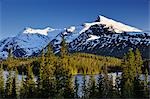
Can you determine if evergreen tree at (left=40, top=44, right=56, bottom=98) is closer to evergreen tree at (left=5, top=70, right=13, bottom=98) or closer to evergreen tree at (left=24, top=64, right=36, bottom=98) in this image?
evergreen tree at (left=24, top=64, right=36, bottom=98)

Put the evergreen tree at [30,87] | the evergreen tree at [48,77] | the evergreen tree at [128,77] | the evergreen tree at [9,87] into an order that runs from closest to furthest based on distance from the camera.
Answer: the evergreen tree at [48,77]
the evergreen tree at [128,77]
the evergreen tree at [30,87]
the evergreen tree at [9,87]

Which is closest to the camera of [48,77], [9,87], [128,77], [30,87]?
[48,77]

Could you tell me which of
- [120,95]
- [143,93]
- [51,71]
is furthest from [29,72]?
[143,93]

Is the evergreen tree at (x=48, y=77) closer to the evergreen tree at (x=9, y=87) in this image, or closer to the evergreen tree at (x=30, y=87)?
the evergreen tree at (x=30, y=87)

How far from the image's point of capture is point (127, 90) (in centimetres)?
4903

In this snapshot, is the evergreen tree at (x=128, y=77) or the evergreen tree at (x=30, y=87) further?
the evergreen tree at (x=30, y=87)

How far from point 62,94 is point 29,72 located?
9.72 m

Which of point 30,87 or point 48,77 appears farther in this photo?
point 30,87

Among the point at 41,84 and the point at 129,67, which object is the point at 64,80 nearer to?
the point at 41,84

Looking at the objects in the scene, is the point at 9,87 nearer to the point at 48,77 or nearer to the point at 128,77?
the point at 48,77

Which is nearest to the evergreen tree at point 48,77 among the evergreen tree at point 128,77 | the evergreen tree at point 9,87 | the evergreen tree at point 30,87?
the evergreen tree at point 30,87

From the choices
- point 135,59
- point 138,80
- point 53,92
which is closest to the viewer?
point 53,92

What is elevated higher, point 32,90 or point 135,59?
point 135,59

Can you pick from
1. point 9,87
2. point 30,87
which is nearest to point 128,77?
point 30,87
